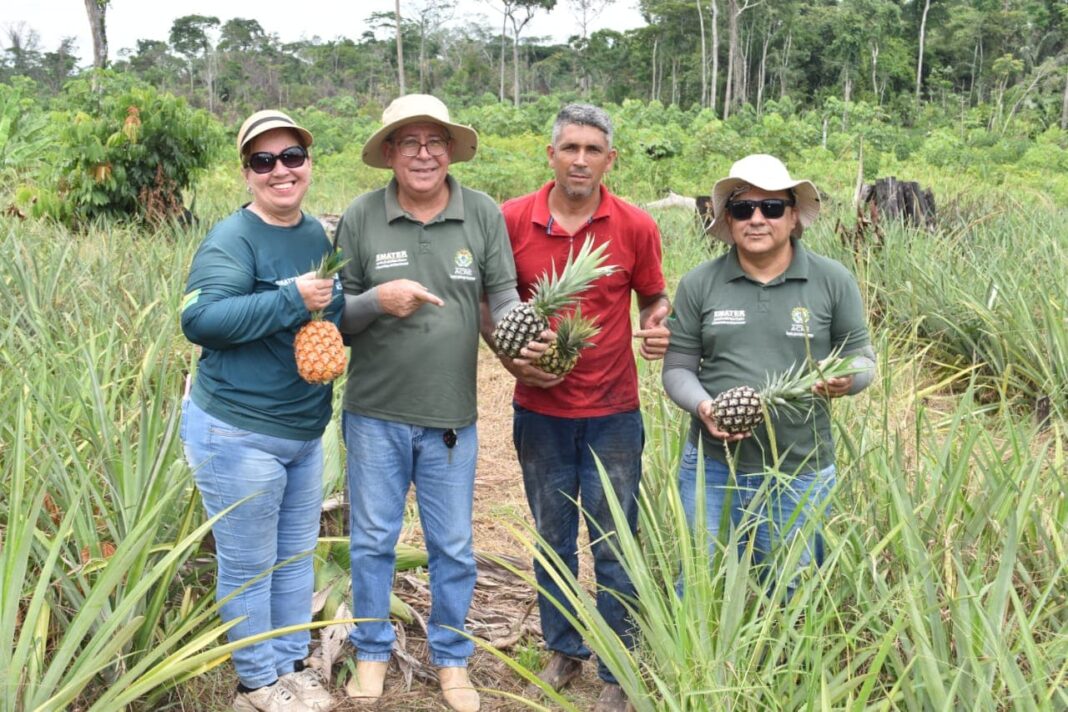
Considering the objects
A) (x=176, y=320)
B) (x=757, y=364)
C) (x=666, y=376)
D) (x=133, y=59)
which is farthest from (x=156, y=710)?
(x=133, y=59)

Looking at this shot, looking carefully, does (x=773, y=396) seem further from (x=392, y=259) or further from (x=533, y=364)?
(x=392, y=259)

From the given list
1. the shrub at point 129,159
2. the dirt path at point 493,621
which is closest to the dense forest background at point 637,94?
the shrub at point 129,159

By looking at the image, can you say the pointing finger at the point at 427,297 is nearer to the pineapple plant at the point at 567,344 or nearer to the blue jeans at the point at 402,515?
the pineapple plant at the point at 567,344

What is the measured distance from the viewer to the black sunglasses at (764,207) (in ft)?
10.3

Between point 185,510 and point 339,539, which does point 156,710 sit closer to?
point 185,510

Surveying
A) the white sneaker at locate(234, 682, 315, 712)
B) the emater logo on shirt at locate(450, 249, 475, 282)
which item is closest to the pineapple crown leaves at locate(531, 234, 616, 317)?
the emater logo on shirt at locate(450, 249, 475, 282)

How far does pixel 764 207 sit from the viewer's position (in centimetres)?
313

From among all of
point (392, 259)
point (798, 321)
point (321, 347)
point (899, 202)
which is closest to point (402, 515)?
point (321, 347)

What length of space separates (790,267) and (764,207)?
8.6 inches

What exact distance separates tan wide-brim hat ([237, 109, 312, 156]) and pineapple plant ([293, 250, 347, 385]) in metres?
0.42

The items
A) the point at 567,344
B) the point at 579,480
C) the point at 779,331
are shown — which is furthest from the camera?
the point at 579,480

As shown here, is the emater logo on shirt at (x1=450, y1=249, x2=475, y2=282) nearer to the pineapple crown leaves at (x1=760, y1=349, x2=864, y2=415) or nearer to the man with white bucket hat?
the man with white bucket hat

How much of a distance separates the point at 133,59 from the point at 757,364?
69820 millimetres

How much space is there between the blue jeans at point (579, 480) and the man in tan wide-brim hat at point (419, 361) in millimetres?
240
